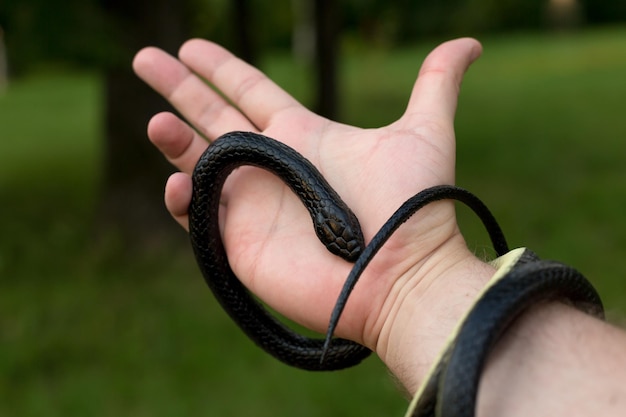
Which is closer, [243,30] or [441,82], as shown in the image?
[441,82]

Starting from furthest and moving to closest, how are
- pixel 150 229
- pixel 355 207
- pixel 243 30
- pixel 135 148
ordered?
pixel 243 30 → pixel 135 148 → pixel 150 229 → pixel 355 207

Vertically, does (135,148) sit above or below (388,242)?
below

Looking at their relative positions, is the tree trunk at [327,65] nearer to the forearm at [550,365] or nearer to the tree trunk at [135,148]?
the tree trunk at [135,148]

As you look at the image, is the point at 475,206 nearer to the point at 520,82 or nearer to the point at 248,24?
the point at 248,24

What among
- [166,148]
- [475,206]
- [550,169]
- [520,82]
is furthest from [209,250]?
[520,82]

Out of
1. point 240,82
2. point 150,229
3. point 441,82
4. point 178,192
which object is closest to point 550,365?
point 441,82

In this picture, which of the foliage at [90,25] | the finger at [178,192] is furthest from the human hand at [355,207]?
the foliage at [90,25]

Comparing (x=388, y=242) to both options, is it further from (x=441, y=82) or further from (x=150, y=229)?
(x=150, y=229)
